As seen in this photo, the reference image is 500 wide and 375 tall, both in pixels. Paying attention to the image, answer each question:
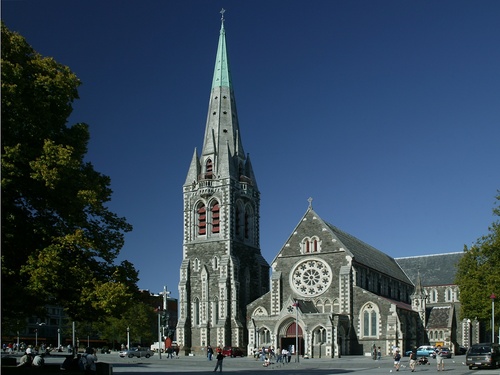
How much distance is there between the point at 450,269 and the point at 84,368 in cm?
7232

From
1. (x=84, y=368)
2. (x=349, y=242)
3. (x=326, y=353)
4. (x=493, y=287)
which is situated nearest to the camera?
(x=84, y=368)

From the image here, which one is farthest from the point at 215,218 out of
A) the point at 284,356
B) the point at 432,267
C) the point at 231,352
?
the point at 432,267

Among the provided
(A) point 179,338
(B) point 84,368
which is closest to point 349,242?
(A) point 179,338

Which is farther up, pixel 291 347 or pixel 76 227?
pixel 76 227

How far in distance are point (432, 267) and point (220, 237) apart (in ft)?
111

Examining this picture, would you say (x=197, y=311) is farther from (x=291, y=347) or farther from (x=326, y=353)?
(x=326, y=353)

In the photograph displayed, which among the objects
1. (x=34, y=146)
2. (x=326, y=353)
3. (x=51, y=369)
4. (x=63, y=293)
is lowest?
(x=326, y=353)

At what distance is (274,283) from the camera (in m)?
71.5

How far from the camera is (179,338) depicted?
75125 mm

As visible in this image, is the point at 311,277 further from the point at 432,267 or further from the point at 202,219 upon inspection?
the point at 432,267

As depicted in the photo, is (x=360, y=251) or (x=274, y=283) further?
(x=360, y=251)

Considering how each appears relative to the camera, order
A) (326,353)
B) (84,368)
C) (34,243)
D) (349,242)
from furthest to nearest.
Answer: (349,242) → (326,353) → (84,368) → (34,243)

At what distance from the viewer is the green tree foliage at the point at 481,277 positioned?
5544 centimetres

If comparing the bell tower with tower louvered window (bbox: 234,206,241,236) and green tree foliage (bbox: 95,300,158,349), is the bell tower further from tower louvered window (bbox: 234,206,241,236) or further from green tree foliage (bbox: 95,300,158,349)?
green tree foliage (bbox: 95,300,158,349)
